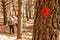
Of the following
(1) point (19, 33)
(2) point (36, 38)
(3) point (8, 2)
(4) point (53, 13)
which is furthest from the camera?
(3) point (8, 2)

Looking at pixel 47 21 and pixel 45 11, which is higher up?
pixel 45 11

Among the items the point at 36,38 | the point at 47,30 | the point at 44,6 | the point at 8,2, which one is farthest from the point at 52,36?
the point at 8,2

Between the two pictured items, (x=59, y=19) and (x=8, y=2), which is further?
(x=8, y=2)

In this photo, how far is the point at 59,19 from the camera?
1983mm

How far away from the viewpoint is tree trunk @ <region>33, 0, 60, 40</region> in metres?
1.96

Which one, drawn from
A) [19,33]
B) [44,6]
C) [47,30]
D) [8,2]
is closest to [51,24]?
[47,30]

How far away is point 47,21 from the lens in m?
1.99

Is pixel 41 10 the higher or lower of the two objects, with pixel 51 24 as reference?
higher

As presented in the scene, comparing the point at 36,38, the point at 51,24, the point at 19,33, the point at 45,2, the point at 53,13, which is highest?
the point at 45,2

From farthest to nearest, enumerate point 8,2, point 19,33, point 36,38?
point 8,2 → point 19,33 → point 36,38

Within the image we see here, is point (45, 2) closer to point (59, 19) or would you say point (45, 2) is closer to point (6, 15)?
point (59, 19)

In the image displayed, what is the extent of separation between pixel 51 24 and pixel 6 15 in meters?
16.3

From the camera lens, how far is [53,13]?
1966mm

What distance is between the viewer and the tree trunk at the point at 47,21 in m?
1.96
